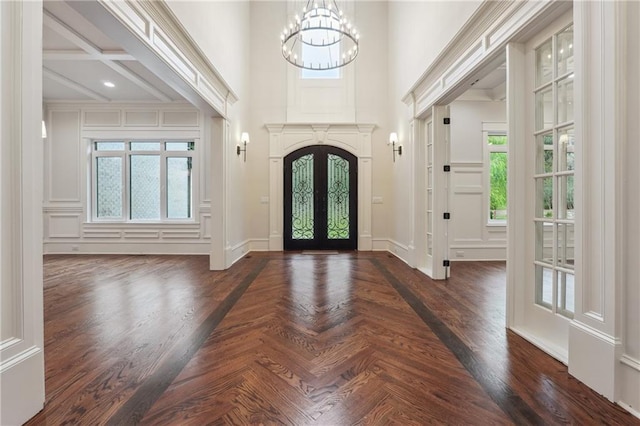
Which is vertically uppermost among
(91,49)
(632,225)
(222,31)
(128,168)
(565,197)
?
(222,31)

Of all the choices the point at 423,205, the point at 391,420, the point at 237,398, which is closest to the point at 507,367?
the point at 391,420

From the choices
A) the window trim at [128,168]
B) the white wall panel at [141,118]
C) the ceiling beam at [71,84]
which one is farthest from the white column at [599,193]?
the white wall panel at [141,118]

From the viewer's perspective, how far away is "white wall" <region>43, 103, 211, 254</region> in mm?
6781

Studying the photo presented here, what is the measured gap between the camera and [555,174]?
2.23 metres

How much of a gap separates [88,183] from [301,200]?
449 cm

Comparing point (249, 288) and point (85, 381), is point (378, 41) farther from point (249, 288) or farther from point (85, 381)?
point (85, 381)

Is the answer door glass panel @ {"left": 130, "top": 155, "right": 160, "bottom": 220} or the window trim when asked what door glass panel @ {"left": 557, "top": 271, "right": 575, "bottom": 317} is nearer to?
the window trim

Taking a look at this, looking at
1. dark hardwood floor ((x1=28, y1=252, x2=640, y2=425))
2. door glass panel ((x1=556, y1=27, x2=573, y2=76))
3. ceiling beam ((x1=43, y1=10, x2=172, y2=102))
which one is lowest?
dark hardwood floor ((x1=28, y1=252, x2=640, y2=425))

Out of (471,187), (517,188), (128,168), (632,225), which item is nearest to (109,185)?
(128,168)

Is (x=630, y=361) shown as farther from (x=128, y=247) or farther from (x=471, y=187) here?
(x=128, y=247)

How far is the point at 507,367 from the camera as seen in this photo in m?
1.97

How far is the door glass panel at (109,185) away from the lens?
699 cm

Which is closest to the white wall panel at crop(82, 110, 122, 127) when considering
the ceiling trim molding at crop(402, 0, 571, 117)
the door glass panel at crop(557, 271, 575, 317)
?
the ceiling trim molding at crop(402, 0, 571, 117)

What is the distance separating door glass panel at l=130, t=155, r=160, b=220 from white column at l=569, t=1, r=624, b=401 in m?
7.13
